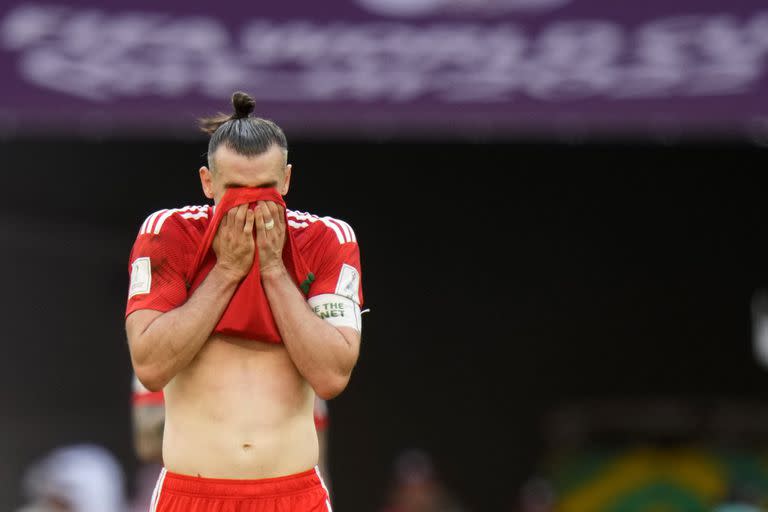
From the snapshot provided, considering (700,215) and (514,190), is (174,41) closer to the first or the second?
(514,190)

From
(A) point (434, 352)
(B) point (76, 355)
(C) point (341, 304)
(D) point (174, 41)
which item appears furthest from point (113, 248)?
(C) point (341, 304)

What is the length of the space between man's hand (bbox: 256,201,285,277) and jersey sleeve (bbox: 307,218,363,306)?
14 centimetres

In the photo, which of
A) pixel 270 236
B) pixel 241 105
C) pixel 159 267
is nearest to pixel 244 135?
pixel 241 105

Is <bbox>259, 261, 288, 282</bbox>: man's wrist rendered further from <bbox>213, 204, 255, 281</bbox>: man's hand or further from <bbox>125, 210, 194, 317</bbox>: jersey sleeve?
<bbox>125, 210, 194, 317</bbox>: jersey sleeve

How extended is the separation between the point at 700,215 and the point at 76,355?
5530 millimetres

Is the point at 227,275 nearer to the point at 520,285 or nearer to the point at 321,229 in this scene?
the point at 321,229

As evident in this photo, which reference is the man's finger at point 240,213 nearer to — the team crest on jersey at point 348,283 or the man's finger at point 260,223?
the man's finger at point 260,223

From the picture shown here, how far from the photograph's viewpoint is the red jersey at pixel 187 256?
3.29 meters

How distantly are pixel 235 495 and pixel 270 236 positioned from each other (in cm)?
68

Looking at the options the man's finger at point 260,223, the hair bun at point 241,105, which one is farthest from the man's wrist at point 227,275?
the hair bun at point 241,105

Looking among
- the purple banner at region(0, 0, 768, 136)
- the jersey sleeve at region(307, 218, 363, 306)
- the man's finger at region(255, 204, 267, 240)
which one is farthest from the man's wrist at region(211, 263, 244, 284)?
the purple banner at region(0, 0, 768, 136)

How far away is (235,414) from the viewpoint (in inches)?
131

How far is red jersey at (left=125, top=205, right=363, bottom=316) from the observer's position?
10.8 ft

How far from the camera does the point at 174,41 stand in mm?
7094
